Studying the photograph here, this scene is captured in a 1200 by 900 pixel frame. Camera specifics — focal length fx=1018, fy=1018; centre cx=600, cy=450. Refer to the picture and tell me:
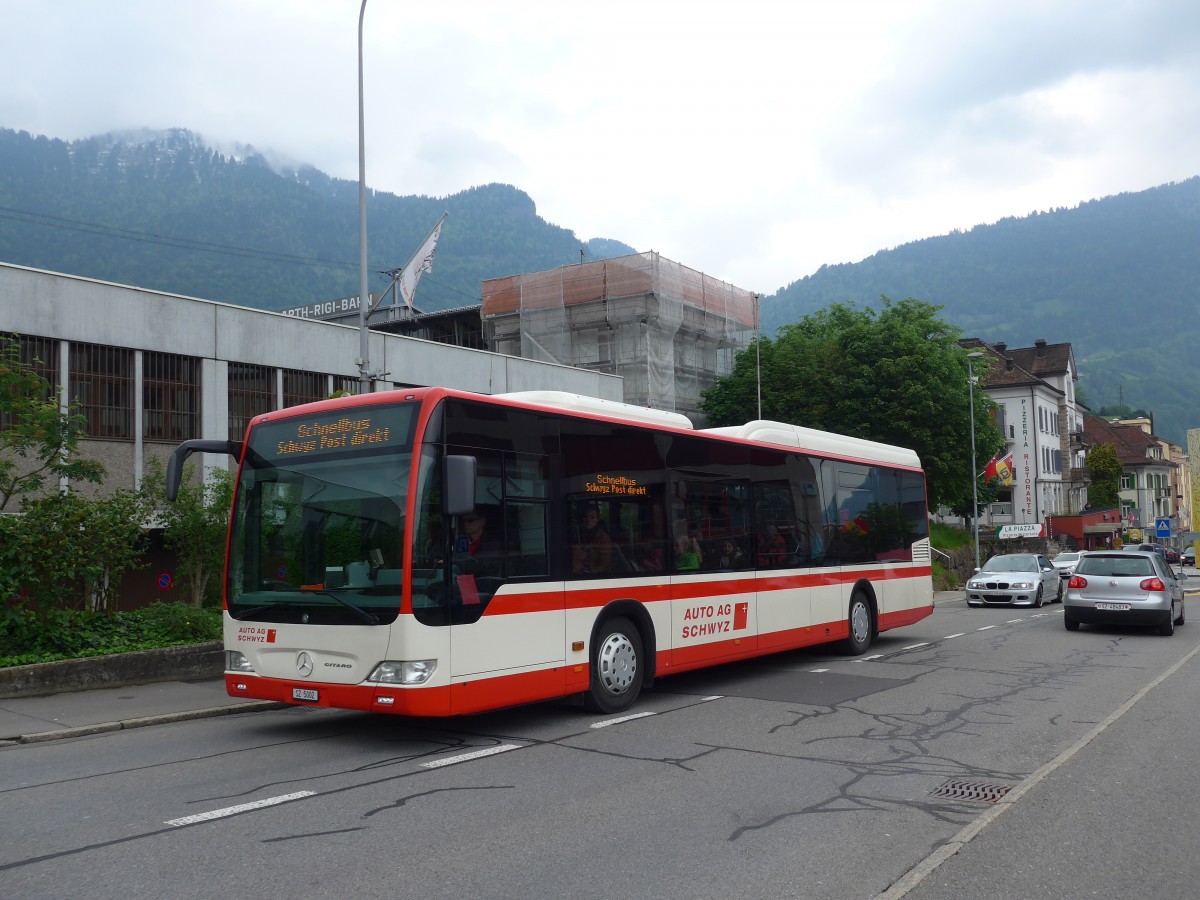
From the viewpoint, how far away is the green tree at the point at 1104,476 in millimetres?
89250

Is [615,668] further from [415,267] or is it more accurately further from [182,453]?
[415,267]

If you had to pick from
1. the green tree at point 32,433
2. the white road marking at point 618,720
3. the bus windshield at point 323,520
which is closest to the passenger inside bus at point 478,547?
the bus windshield at point 323,520

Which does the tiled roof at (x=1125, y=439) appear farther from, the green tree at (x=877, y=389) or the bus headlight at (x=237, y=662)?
the bus headlight at (x=237, y=662)

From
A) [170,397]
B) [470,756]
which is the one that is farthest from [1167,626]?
[170,397]

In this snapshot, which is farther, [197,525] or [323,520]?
[197,525]

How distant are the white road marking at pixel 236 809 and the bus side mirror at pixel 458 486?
2.30 meters

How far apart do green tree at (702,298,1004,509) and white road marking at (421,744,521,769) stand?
35460mm

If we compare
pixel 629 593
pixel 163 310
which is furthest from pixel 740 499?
pixel 163 310

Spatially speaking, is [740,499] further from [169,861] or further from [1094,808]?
[169,861]

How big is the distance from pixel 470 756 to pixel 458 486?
220 cm

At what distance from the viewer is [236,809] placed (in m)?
6.51

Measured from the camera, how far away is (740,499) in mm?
12664

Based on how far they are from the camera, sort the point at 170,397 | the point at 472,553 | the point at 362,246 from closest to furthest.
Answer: the point at 472,553
the point at 362,246
the point at 170,397

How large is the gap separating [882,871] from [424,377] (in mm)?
25783
